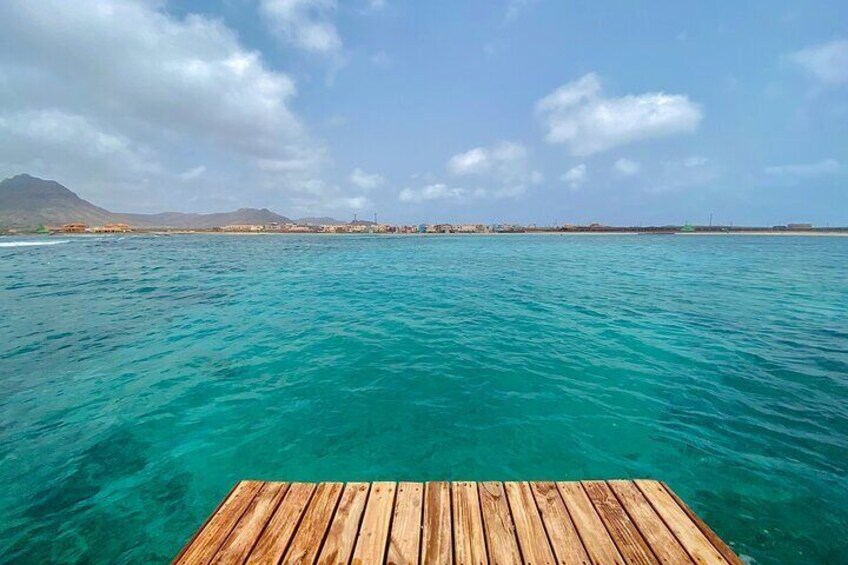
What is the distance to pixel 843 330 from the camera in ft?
42.8

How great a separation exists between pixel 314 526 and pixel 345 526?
295mm

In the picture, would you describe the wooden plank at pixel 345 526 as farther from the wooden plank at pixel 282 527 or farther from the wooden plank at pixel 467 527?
the wooden plank at pixel 467 527

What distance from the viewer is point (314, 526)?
126 inches

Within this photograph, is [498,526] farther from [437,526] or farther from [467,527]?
[437,526]

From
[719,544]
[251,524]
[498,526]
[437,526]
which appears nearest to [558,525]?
[498,526]

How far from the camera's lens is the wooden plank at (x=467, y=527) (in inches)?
113

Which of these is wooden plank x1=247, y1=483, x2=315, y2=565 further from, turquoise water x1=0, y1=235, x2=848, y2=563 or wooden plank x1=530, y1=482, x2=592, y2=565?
turquoise water x1=0, y1=235, x2=848, y2=563

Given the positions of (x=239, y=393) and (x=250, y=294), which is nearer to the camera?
(x=239, y=393)

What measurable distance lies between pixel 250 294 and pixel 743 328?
25008 millimetres

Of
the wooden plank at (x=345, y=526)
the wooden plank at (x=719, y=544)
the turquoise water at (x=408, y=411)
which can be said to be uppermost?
the wooden plank at (x=719, y=544)

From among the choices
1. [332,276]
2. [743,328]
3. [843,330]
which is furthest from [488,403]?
[332,276]

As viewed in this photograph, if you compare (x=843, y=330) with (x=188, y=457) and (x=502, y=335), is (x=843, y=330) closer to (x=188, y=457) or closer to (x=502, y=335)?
(x=502, y=335)

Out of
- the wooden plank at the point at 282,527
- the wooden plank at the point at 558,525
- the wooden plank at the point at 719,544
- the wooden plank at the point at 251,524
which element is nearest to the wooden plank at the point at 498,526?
the wooden plank at the point at 558,525

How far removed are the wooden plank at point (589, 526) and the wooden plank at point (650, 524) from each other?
0.34 meters
